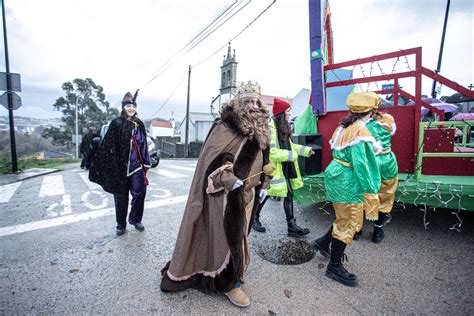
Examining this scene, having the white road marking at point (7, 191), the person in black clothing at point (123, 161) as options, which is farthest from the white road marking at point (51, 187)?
the person in black clothing at point (123, 161)

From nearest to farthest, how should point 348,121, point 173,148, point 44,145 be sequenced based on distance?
point 348,121 → point 173,148 → point 44,145

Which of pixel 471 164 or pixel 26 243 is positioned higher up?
pixel 471 164

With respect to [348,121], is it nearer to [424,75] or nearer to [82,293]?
[424,75]

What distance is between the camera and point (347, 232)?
2.37 meters

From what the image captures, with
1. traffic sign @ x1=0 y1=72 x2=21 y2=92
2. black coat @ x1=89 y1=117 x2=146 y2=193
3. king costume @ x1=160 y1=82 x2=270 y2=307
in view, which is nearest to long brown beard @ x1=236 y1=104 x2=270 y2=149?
king costume @ x1=160 y1=82 x2=270 y2=307

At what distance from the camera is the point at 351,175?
92.6 inches

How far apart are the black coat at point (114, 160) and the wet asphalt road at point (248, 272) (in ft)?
2.64

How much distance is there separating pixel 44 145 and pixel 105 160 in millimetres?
58620

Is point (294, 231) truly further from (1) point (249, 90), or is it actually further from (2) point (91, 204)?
(2) point (91, 204)

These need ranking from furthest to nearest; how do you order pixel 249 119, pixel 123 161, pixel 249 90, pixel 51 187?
pixel 51 187 < pixel 123 161 < pixel 249 90 < pixel 249 119

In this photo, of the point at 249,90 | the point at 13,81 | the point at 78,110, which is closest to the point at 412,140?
the point at 249,90

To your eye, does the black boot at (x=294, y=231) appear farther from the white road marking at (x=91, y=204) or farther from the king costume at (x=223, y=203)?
the white road marking at (x=91, y=204)

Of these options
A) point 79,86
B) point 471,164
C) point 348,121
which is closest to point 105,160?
point 348,121

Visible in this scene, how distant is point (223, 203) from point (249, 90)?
3.28ft
